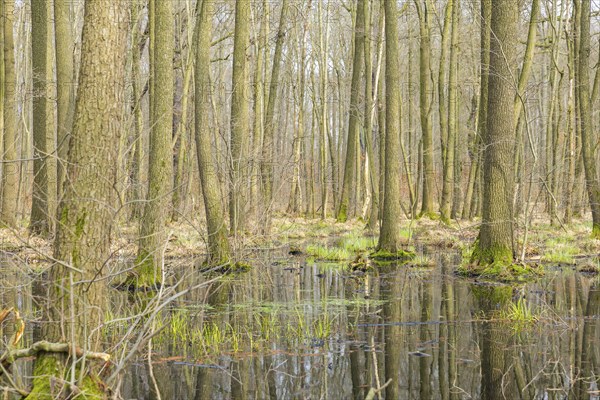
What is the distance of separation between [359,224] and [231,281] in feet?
44.7

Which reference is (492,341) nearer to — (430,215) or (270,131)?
(270,131)

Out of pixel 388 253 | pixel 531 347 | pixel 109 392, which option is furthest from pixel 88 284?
pixel 388 253

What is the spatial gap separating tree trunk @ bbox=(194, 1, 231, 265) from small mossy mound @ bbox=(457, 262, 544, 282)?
14.8ft

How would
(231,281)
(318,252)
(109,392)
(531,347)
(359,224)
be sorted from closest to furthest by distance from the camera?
(109,392)
(531,347)
(231,281)
(318,252)
(359,224)

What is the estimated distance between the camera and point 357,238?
1769cm

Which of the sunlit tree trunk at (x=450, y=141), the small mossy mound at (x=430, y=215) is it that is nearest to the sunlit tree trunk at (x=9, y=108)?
the sunlit tree trunk at (x=450, y=141)

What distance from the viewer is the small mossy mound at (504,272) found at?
10.9 metres

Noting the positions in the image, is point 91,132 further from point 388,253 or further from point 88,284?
point 388,253

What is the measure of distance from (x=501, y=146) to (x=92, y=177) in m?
8.51

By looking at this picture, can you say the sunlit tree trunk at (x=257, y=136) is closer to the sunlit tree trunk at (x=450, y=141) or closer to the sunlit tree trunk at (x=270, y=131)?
the sunlit tree trunk at (x=270, y=131)

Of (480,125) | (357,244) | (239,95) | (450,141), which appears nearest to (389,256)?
(357,244)

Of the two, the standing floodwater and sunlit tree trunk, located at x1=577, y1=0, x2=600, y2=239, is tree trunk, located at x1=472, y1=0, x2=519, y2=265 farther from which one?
sunlit tree trunk, located at x1=577, y1=0, x2=600, y2=239

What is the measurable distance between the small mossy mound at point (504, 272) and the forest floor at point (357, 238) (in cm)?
59

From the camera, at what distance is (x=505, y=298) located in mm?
9062
